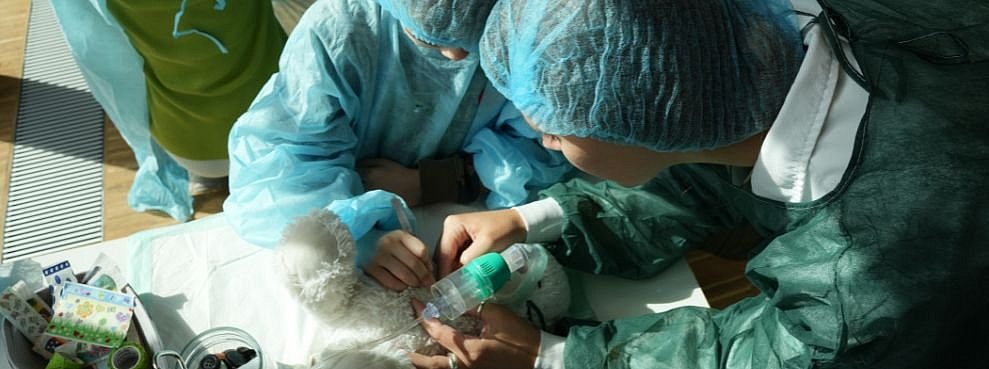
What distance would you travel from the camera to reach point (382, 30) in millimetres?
1034

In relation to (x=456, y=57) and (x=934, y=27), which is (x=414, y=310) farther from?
(x=934, y=27)

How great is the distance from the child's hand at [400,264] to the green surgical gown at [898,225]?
38cm

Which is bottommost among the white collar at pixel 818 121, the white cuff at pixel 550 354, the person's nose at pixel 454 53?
the white cuff at pixel 550 354

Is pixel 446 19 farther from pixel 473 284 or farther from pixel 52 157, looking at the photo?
pixel 52 157

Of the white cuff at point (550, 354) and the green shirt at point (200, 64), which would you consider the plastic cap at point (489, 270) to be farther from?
the green shirt at point (200, 64)

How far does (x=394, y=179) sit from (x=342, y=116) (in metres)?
0.13

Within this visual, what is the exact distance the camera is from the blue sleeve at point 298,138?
3.37 ft

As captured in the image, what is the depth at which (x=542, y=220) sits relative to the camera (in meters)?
1.07

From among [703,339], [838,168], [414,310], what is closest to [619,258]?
[703,339]

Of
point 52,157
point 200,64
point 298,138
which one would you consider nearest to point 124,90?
point 200,64

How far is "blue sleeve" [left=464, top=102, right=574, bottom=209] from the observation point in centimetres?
114

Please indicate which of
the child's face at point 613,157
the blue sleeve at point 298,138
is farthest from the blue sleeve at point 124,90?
the child's face at point 613,157

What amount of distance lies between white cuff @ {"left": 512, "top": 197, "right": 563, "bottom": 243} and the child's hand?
0.16 meters

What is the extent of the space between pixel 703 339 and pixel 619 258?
170mm
